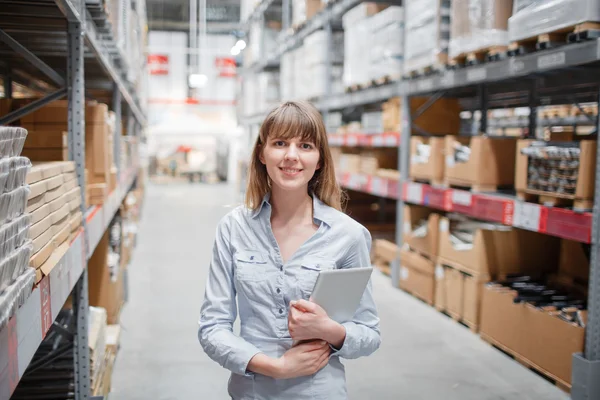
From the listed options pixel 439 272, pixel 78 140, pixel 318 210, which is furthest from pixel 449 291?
pixel 318 210

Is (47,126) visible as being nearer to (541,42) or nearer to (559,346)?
(541,42)

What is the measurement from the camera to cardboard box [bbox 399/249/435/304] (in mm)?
5535

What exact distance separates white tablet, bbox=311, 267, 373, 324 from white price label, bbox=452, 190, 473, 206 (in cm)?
330

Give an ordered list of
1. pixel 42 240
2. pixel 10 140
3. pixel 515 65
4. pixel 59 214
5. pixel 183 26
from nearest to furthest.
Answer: pixel 10 140
pixel 42 240
pixel 59 214
pixel 515 65
pixel 183 26

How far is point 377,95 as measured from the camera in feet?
21.1

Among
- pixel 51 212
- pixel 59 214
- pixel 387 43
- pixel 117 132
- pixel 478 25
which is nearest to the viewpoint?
pixel 51 212

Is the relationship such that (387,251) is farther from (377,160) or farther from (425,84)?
(425,84)

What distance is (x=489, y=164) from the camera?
4.69m

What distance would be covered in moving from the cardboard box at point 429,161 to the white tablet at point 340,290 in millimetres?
3869

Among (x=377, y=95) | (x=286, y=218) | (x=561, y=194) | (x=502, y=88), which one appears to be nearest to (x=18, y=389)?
(x=286, y=218)

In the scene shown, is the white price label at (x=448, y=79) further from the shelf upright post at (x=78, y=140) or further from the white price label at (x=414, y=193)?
the shelf upright post at (x=78, y=140)

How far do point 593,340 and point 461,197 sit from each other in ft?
5.71

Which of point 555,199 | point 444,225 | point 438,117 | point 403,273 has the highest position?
point 438,117

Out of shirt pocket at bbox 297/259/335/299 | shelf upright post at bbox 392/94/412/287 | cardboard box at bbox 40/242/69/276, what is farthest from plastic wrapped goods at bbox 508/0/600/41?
cardboard box at bbox 40/242/69/276
